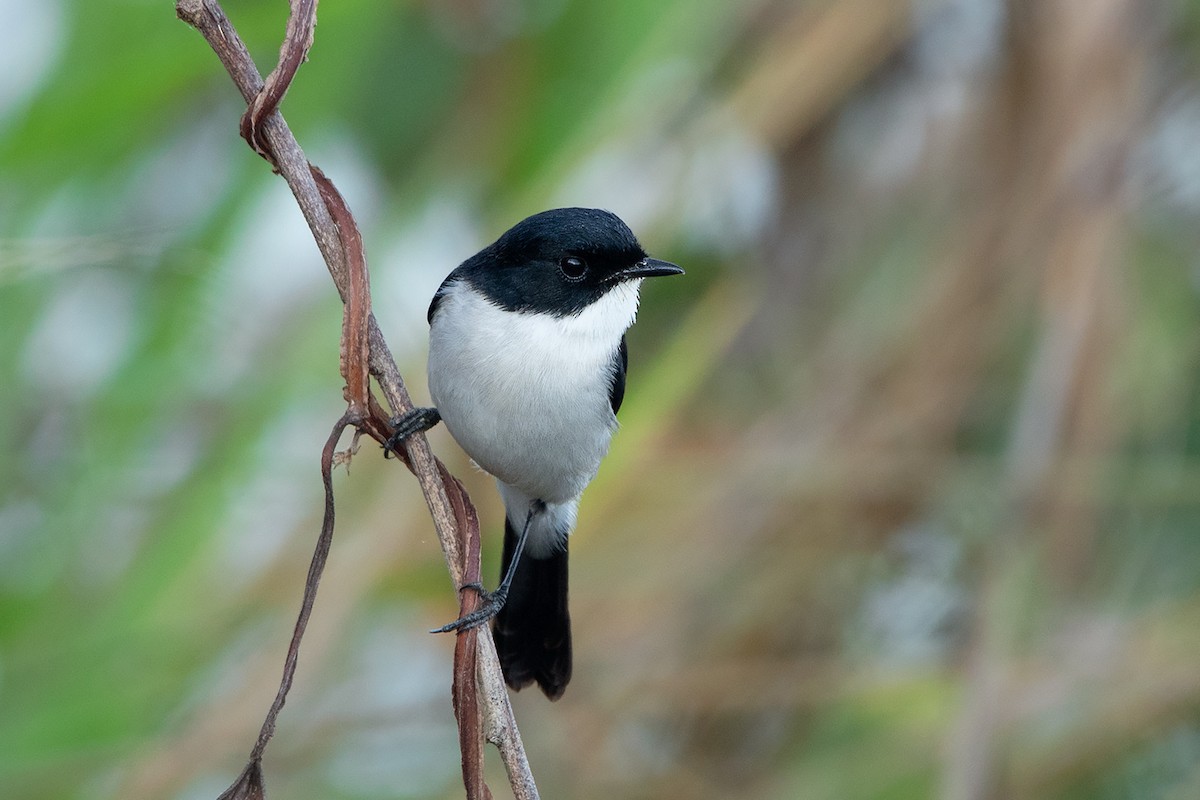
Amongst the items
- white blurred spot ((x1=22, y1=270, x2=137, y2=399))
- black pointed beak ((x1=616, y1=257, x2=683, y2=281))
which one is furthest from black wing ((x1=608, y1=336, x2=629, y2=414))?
white blurred spot ((x1=22, y1=270, x2=137, y2=399))

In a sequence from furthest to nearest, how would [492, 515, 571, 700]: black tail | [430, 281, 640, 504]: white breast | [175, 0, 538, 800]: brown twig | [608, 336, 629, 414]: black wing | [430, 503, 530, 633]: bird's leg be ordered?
[492, 515, 571, 700]: black tail < [608, 336, 629, 414]: black wing < [430, 281, 640, 504]: white breast < [430, 503, 530, 633]: bird's leg < [175, 0, 538, 800]: brown twig

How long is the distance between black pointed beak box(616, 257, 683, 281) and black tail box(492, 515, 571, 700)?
797mm

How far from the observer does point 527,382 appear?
2.64 meters

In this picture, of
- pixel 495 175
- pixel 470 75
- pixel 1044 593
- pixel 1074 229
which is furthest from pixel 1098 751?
pixel 470 75

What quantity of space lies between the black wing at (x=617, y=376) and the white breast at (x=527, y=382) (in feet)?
0.07

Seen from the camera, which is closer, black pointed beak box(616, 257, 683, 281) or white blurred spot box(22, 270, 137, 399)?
black pointed beak box(616, 257, 683, 281)

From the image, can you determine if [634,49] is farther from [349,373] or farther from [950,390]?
[349,373]

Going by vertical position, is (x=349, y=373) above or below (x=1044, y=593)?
below

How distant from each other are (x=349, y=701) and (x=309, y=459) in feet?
1.97

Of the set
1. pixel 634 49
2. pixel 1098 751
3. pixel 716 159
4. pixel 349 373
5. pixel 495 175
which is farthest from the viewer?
pixel 716 159

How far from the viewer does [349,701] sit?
10.5 feet

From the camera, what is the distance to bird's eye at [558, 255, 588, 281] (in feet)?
8.79

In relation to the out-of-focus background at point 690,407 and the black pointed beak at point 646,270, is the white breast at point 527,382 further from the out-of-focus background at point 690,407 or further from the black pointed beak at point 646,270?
the out-of-focus background at point 690,407

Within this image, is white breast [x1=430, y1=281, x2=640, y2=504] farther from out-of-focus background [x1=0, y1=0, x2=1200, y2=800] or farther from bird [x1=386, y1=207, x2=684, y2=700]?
out-of-focus background [x1=0, y1=0, x2=1200, y2=800]
